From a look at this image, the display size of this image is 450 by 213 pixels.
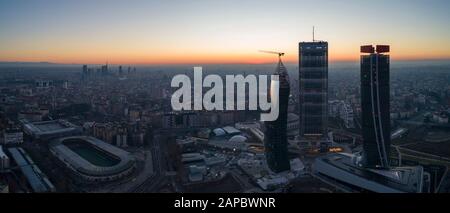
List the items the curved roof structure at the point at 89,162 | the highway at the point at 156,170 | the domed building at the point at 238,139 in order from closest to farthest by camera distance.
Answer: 1. the highway at the point at 156,170
2. the curved roof structure at the point at 89,162
3. the domed building at the point at 238,139

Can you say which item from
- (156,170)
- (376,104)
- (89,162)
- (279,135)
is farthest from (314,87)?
(89,162)

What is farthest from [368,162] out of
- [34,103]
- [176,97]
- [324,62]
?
[34,103]

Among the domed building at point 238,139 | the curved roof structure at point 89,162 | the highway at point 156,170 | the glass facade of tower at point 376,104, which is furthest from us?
the domed building at point 238,139

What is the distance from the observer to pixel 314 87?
891cm

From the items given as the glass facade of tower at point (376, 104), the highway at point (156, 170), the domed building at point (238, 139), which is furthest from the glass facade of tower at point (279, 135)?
the domed building at point (238, 139)

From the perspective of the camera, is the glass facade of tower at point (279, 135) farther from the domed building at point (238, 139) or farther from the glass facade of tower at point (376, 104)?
the domed building at point (238, 139)

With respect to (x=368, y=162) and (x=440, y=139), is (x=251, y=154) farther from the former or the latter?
(x=440, y=139)

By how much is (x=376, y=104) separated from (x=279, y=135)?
172 cm

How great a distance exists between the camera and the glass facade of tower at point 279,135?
6520 mm

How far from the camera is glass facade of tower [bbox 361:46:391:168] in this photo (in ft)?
21.9

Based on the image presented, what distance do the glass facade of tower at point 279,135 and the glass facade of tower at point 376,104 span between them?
1.37 meters

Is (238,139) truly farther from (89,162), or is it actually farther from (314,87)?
(89,162)

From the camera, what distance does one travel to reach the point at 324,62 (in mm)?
8930
